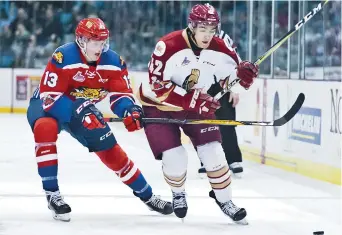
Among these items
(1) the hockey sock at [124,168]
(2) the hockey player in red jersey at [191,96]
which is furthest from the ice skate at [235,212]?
(1) the hockey sock at [124,168]

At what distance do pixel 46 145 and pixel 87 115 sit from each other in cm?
22

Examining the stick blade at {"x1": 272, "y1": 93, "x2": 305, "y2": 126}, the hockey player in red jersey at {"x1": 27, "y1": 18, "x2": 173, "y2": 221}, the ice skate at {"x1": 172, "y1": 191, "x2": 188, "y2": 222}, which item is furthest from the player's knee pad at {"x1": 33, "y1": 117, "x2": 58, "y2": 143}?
the stick blade at {"x1": 272, "y1": 93, "x2": 305, "y2": 126}

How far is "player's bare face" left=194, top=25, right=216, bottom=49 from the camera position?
4252 millimetres

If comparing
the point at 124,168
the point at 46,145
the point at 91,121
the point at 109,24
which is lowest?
the point at 124,168

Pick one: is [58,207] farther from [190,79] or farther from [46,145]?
[190,79]

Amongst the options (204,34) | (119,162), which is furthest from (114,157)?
(204,34)

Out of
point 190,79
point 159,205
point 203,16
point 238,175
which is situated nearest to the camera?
point 203,16

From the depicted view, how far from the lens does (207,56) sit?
4406mm

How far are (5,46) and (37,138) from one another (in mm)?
10144

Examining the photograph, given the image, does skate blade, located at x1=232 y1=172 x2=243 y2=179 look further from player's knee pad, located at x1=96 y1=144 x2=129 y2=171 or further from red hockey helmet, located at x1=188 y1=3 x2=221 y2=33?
red hockey helmet, located at x1=188 y1=3 x2=221 y2=33

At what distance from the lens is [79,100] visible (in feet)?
14.4

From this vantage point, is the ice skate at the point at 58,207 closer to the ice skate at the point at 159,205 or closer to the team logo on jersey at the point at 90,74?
the ice skate at the point at 159,205

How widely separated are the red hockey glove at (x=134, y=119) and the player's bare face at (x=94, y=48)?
28cm

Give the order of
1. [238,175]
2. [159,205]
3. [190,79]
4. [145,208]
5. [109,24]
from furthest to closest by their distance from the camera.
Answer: [109,24]
[238,175]
[145,208]
[159,205]
[190,79]
